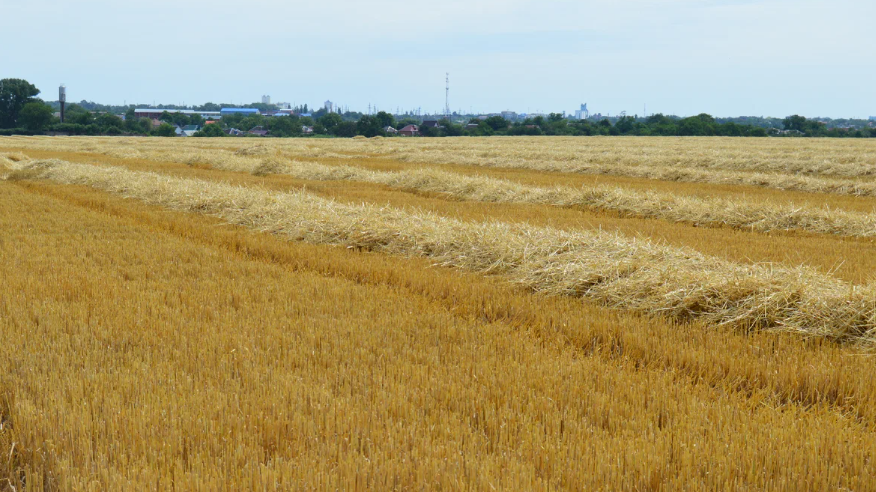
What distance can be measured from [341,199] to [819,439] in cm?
1187

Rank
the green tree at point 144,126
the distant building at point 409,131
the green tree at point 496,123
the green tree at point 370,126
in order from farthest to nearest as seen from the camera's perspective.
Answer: the distant building at point 409,131, the green tree at point 496,123, the green tree at point 144,126, the green tree at point 370,126

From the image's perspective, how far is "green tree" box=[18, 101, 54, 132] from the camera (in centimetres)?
8819

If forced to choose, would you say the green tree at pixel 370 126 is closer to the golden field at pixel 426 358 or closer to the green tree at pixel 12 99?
the green tree at pixel 12 99

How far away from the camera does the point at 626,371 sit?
459 centimetres

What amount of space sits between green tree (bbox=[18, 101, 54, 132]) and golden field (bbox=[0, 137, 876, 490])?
91.0 m

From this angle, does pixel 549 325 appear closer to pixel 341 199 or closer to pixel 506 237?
pixel 506 237

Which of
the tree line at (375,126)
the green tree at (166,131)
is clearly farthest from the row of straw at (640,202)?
the green tree at (166,131)

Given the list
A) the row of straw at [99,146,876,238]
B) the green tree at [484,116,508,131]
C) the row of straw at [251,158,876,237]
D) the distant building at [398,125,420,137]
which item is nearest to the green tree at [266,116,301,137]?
the distant building at [398,125,420,137]

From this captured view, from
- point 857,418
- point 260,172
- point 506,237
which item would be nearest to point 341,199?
point 506,237

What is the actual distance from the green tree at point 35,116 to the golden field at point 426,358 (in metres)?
91.0

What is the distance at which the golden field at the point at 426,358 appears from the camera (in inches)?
126

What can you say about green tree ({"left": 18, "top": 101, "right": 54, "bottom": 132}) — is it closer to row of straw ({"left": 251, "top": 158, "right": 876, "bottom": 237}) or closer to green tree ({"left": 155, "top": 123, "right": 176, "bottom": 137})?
green tree ({"left": 155, "top": 123, "right": 176, "bottom": 137})

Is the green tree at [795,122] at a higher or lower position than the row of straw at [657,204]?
higher

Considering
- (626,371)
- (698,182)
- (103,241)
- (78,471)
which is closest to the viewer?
(78,471)
